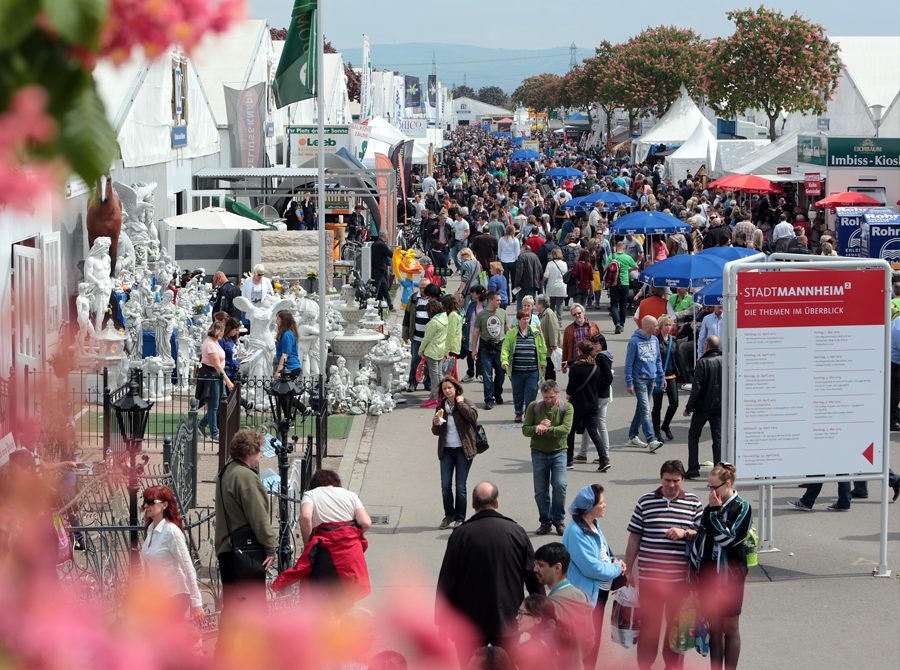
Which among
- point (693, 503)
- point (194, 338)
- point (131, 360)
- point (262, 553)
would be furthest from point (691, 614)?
point (194, 338)

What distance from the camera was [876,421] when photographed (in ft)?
32.8

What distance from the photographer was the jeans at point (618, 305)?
22.0 meters

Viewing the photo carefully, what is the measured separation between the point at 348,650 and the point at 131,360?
15.4 meters

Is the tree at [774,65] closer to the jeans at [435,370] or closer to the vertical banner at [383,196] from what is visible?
the vertical banner at [383,196]

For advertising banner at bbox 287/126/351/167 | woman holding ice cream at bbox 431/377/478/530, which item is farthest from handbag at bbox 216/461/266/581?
advertising banner at bbox 287/126/351/167

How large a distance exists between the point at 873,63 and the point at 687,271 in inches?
1164

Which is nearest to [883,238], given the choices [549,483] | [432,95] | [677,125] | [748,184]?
[748,184]

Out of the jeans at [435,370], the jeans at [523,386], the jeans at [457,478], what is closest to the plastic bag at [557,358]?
the jeans at [523,386]

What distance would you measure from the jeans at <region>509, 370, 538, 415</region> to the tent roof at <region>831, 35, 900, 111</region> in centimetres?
2946

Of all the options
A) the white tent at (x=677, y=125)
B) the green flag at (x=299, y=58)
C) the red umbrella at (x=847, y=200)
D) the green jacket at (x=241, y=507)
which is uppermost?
the white tent at (x=677, y=125)

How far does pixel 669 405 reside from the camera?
48.5 ft

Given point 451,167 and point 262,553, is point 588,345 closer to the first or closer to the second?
point 262,553

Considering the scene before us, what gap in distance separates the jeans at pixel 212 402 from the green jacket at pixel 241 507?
230 inches

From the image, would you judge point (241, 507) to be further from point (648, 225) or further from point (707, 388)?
point (648, 225)
